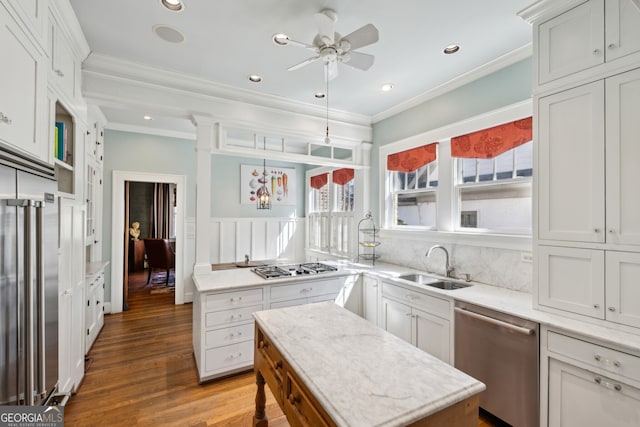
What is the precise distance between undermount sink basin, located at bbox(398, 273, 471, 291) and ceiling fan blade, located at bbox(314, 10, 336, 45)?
233 cm

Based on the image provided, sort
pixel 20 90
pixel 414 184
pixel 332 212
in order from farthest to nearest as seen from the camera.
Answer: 1. pixel 332 212
2. pixel 414 184
3. pixel 20 90

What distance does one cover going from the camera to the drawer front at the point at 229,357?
262cm

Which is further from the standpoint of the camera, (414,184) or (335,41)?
(414,184)

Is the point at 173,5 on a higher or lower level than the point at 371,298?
higher

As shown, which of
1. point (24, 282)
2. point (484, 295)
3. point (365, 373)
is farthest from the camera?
point (484, 295)

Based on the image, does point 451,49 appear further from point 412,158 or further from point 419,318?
point 419,318

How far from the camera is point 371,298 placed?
11.1 feet

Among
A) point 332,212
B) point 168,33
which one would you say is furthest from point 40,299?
point 332,212

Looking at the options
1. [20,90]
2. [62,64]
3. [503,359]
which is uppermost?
[62,64]

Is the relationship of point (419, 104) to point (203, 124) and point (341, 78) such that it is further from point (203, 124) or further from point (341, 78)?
point (203, 124)

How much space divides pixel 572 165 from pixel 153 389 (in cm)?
359

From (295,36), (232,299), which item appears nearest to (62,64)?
(295,36)

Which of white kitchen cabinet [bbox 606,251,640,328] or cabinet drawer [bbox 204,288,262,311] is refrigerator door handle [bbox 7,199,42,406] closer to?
cabinet drawer [bbox 204,288,262,311]

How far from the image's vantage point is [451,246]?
10.2 feet
